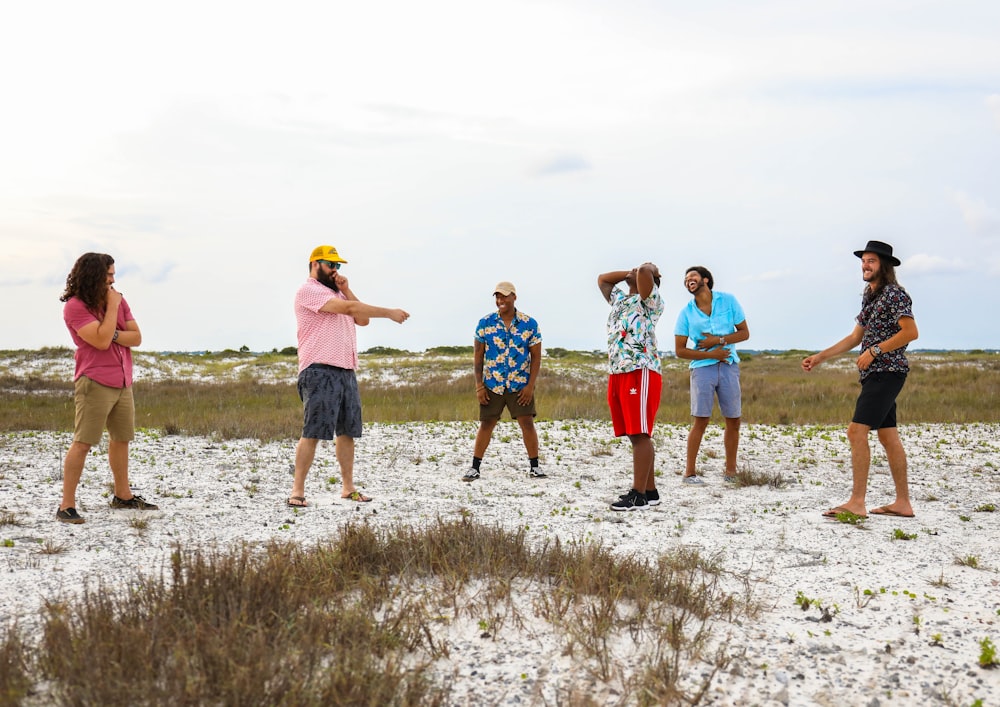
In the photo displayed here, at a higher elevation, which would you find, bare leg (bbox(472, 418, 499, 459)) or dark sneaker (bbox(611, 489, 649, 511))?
bare leg (bbox(472, 418, 499, 459))

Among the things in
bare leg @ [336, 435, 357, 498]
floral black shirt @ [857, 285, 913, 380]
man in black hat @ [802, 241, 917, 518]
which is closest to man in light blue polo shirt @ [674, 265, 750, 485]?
man in black hat @ [802, 241, 917, 518]

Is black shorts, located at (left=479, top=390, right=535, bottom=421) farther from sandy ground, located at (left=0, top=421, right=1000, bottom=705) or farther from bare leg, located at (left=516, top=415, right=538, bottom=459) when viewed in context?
sandy ground, located at (left=0, top=421, right=1000, bottom=705)

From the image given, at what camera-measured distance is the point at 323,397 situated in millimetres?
7441

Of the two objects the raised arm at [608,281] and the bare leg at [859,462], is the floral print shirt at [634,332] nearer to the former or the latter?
the raised arm at [608,281]

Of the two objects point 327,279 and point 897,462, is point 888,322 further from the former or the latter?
point 327,279

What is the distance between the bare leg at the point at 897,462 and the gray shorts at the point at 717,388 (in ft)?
6.87

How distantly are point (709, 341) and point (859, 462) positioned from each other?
2393mm

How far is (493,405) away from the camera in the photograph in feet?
31.2

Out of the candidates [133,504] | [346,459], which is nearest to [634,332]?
[346,459]

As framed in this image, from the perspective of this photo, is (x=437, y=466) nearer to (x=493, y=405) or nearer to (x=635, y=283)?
(x=493, y=405)

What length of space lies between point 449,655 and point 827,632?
216cm

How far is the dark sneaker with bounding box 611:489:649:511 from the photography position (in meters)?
7.58

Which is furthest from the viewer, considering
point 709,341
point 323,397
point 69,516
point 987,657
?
point 709,341

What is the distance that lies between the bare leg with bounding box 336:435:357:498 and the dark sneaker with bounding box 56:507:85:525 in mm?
2319
